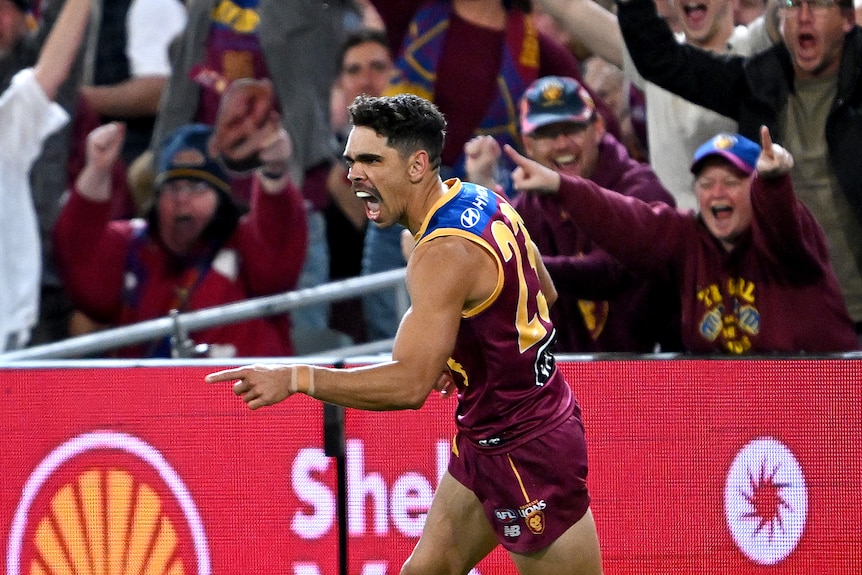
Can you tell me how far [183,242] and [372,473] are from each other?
2.02m

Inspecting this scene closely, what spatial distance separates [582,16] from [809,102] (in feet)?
4.30

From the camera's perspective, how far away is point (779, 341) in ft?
17.9

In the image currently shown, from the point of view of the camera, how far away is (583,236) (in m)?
6.14

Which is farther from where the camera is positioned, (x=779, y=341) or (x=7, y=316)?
(x=7, y=316)

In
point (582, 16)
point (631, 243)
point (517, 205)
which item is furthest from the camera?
point (582, 16)

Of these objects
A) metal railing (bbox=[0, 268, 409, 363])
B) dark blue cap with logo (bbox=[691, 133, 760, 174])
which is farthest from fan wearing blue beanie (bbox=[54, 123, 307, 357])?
dark blue cap with logo (bbox=[691, 133, 760, 174])

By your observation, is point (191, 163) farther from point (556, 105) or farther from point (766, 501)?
point (766, 501)

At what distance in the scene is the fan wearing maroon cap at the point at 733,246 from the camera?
5395 millimetres

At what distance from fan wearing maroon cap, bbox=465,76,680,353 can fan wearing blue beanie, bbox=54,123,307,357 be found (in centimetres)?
113

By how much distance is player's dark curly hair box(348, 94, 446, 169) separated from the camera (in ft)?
13.6

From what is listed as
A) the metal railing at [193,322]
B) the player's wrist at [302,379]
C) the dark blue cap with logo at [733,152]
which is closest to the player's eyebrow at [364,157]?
the player's wrist at [302,379]

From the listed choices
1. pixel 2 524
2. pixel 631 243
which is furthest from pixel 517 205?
pixel 2 524

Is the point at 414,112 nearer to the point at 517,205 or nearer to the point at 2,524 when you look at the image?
the point at 517,205

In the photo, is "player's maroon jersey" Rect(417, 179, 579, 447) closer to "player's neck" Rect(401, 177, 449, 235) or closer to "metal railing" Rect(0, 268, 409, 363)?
"player's neck" Rect(401, 177, 449, 235)
